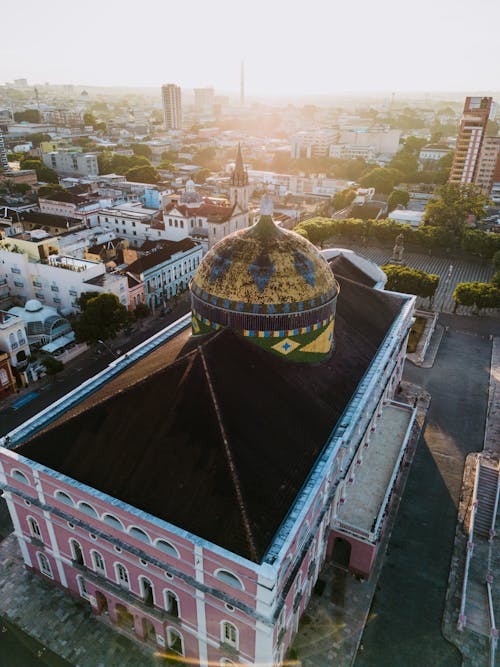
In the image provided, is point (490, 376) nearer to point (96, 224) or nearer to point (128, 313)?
point (128, 313)

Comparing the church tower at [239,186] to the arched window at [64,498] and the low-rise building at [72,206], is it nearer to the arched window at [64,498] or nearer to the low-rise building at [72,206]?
the low-rise building at [72,206]

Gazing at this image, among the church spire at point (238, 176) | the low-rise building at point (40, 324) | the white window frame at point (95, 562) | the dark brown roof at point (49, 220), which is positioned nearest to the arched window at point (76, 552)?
the white window frame at point (95, 562)

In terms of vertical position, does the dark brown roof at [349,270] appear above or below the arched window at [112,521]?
above

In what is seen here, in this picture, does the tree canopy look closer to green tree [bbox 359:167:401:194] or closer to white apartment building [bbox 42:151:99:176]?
green tree [bbox 359:167:401:194]

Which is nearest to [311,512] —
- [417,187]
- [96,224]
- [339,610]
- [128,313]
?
[339,610]

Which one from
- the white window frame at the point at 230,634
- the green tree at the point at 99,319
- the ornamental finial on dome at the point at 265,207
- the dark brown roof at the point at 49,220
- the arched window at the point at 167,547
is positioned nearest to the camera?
the arched window at the point at 167,547

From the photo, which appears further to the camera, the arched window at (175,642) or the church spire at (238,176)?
the church spire at (238,176)
